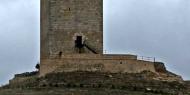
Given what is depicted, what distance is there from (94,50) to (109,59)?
3.70 meters

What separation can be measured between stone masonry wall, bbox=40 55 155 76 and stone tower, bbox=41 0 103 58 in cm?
210

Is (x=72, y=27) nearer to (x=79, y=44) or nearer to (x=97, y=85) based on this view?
(x=79, y=44)

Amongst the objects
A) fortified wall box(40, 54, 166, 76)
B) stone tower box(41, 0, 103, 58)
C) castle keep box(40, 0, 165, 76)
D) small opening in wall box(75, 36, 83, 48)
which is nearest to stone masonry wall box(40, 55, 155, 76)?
fortified wall box(40, 54, 166, 76)

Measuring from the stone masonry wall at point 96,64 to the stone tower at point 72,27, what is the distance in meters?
2.10

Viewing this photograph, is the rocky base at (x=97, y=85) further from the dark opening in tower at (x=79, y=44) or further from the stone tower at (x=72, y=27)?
the dark opening in tower at (x=79, y=44)

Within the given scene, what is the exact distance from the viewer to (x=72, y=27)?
5181 cm

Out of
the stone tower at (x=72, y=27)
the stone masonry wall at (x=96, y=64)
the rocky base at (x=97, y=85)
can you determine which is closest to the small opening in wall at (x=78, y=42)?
the stone tower at (x=72, y=27)

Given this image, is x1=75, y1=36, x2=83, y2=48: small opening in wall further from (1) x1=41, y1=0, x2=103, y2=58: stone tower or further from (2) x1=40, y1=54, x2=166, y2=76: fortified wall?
(2) x1=40, y1=54, x2=166, y2=76: fortified wall

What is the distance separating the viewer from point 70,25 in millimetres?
51812

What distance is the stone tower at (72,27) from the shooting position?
5181cm

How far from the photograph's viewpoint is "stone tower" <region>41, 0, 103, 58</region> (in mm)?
51812

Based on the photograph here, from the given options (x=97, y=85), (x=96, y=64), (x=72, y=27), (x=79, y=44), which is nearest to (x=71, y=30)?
(x=72, y=27)

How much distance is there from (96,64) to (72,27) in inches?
165

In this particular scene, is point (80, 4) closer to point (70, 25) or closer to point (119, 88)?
point (70, 25)
